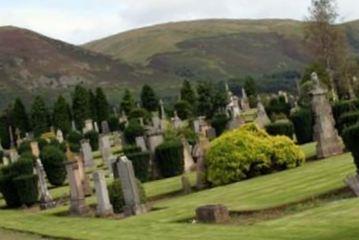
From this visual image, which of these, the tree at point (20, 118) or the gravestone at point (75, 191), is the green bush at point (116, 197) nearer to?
the gravestone at point (75, 191)

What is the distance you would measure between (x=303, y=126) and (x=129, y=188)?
15807 millimetres

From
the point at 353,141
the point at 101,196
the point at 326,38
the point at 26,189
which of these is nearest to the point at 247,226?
the point at 353,141

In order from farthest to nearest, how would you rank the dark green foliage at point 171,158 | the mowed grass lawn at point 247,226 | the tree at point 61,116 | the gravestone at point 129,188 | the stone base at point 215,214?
the tree at point 61,116
the dark green foliage at point 171,158
the gravestone at point 129,188
the stone base at point 215,214
the mowed grass lawn at point 247,226

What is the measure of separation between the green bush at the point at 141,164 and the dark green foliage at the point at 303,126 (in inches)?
312

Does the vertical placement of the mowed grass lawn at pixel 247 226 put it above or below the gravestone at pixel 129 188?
below

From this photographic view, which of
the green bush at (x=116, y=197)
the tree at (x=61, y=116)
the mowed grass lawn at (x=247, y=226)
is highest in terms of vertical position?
the tree at (x=61, y=116)

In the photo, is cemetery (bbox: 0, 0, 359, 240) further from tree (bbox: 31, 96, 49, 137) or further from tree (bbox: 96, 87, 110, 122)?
tree (bbox: 31, 96, 49, 137)

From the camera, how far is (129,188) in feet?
86.2

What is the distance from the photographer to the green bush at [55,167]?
140ft

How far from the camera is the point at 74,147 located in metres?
56.6

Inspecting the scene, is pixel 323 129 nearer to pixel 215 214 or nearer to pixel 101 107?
pixel 215 214

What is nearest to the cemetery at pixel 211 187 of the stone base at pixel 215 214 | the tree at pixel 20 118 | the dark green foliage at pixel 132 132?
the stone base at pixel 215 214

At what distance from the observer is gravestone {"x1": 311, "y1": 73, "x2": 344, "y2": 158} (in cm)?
3053

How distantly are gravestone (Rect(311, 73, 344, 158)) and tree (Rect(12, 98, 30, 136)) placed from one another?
211ft
